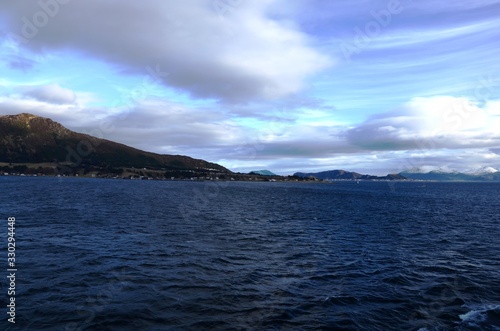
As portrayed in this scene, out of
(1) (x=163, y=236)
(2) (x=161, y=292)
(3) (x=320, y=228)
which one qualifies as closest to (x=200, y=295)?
(2) (x=161, y=292)

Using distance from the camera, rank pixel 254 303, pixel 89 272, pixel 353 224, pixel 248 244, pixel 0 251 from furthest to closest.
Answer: pixel 353 224 → pixel 248 244 → pixel 0 251 → pixel 89 272 → pixel 254 303

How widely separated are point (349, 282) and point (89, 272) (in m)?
25.7

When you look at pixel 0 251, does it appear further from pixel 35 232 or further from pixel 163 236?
pixel 163 236

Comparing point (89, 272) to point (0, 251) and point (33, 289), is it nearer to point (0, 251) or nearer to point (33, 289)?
point (33, 289)

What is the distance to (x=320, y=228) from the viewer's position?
2756 inches

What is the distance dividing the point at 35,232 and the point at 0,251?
12.7m

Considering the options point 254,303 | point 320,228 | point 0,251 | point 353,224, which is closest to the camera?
point 254,303

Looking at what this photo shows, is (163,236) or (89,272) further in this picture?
(163,236)

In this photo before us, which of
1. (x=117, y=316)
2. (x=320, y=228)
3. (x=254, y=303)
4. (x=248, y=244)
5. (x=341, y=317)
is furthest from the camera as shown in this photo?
(x=320, y=228)

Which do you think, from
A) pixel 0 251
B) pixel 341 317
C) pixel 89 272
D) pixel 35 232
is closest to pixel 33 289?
pixel 89 272

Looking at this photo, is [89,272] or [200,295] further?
[89,272]

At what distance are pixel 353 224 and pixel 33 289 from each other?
64.9m

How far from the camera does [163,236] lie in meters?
52.7

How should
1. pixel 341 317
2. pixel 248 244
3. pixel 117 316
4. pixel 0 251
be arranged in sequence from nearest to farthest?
pixel 117 316, pixel 341 317, pixel 0 251, pixel 248 244
